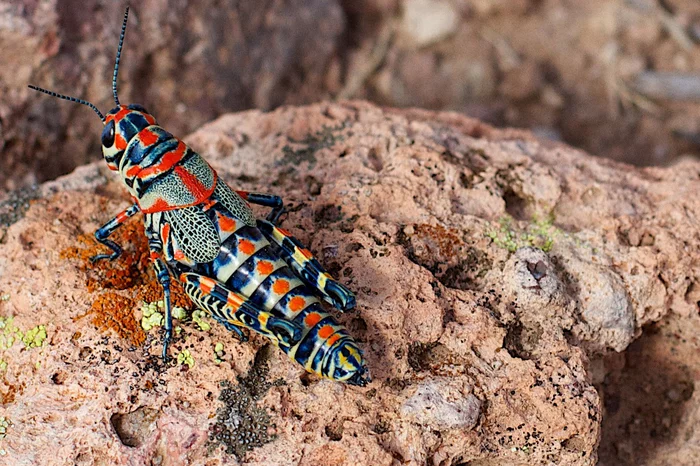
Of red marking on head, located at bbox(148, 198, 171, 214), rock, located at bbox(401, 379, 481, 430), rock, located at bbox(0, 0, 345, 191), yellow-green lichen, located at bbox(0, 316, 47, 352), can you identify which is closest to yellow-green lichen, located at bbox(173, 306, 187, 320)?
red marking on head, located at bbox(148, 198, 171, 214)

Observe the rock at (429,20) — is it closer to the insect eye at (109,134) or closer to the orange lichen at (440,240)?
the orange lichen at (440,240)

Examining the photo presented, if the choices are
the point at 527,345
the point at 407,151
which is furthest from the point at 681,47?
the point at 527,345

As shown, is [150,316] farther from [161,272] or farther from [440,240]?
[440,240]

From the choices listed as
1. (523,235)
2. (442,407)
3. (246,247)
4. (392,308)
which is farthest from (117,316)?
(523,235)

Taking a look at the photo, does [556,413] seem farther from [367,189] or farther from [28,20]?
[28,20]

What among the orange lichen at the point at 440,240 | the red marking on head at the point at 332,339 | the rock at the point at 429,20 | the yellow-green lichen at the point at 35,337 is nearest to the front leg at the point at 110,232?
the yellow-green lichen at the point at 35,337
